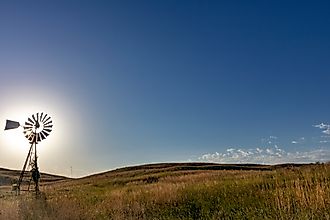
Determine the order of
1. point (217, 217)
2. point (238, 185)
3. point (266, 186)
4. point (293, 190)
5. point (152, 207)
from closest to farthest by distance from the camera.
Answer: point (217, 217) → point (293, 190) → point (152, 207) → point (266, 186) → point (238, 185)

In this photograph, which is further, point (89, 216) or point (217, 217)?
point (89, 216)

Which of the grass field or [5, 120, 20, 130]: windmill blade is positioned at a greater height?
[5, 120, 20, 130]: windmill blade

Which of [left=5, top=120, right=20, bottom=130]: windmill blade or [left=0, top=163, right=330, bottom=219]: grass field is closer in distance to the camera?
[left=0, top=163, right=330, bottom=219]: grass field

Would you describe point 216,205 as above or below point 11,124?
below

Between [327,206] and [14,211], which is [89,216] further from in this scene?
[327,206]

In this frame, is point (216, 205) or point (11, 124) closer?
point (216, 205)

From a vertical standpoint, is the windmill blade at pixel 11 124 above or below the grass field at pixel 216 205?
above

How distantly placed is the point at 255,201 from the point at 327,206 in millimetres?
2880

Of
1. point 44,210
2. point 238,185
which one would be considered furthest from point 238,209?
point 44,210

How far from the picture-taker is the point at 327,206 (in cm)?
1126

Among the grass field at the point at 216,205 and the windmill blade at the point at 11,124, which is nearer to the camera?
the grass field at the point at 216,205

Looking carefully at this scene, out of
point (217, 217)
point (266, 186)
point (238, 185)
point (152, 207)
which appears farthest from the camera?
point (238, 185)

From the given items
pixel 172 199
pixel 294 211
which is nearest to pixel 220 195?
pixel 172 199

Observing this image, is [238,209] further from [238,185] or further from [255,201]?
[238,185]
